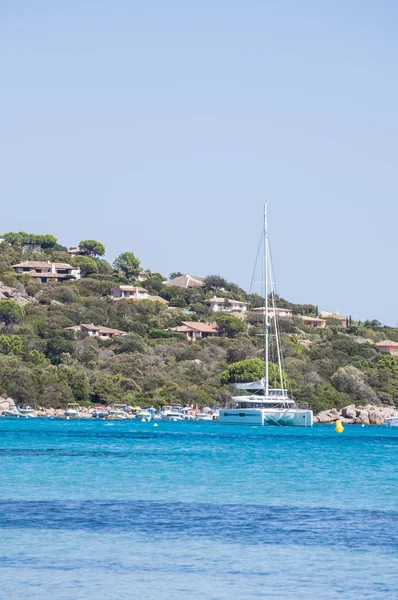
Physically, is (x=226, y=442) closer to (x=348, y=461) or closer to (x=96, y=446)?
(x=96, y=446)

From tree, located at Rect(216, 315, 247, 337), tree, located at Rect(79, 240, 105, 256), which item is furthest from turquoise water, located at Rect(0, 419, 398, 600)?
tree, located at Rect(79, 240, 105, 256)

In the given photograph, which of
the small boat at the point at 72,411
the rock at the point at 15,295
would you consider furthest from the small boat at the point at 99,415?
the rock at the point at 15,295

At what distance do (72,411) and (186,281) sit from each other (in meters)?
89.5

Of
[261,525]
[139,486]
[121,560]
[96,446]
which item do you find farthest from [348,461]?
[121,560]

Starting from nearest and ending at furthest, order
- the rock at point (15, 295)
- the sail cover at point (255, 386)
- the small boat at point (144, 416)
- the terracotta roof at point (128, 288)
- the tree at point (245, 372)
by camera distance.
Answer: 1. the sail cover at point (255, 386)
2. the small boat at point (144, 416)
3. the tree at point (245, 372)
4. the rock at point (15, 295)
5. the terracotta roof at point (128, 288)

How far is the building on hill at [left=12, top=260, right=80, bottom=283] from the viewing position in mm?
169375

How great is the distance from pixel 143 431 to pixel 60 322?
56.6m

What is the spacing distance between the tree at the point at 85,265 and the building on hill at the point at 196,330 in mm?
34249

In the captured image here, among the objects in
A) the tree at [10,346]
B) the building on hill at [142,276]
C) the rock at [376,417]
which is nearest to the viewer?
the rock at [376,417]

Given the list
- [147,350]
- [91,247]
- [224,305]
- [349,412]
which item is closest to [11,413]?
[147,350]

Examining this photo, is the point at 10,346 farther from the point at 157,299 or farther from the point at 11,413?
the point at 157,299

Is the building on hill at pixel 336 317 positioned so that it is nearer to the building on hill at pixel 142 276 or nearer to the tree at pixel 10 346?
the building on hill at pixel 142 276

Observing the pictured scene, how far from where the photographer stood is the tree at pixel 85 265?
179 meters

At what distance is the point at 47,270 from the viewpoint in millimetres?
172750
